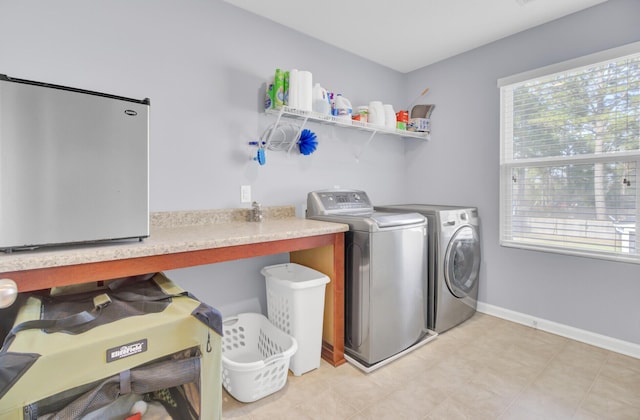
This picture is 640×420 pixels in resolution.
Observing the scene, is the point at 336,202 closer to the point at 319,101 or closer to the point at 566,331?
the point at 319,101

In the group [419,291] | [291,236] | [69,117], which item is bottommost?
[419,291]

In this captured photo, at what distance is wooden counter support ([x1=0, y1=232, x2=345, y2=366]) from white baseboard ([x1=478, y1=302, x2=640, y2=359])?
61.7 inches

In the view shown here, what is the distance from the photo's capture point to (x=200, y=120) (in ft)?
6.60

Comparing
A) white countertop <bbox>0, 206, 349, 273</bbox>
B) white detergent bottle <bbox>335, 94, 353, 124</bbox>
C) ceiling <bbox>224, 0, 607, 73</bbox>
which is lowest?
white countertop <bbox>0, 206, 349, 273</bbox>

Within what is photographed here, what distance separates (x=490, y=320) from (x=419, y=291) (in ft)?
3.09

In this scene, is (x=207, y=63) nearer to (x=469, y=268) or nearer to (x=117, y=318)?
(x=117, y=318)

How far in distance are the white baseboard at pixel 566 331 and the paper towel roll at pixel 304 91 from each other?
230 cm

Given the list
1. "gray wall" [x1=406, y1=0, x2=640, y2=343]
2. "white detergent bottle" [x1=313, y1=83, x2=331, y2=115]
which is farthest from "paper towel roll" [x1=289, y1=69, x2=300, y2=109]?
"gray wall" [x1=406, y1=0, x2=640, y2=343]

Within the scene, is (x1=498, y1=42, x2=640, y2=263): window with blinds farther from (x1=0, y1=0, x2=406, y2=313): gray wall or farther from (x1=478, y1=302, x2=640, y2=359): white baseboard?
(x1=0, y1=0, x2=406, y2=313): gray wall

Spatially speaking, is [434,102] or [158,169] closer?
[158,169]

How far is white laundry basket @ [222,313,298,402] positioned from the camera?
1.57 metres

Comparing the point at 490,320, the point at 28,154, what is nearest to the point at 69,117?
the point at 28,154

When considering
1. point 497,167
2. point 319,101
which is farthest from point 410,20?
point 497,167

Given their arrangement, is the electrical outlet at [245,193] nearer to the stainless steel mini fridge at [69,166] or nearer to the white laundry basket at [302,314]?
the white laundry basket at [302,314]
